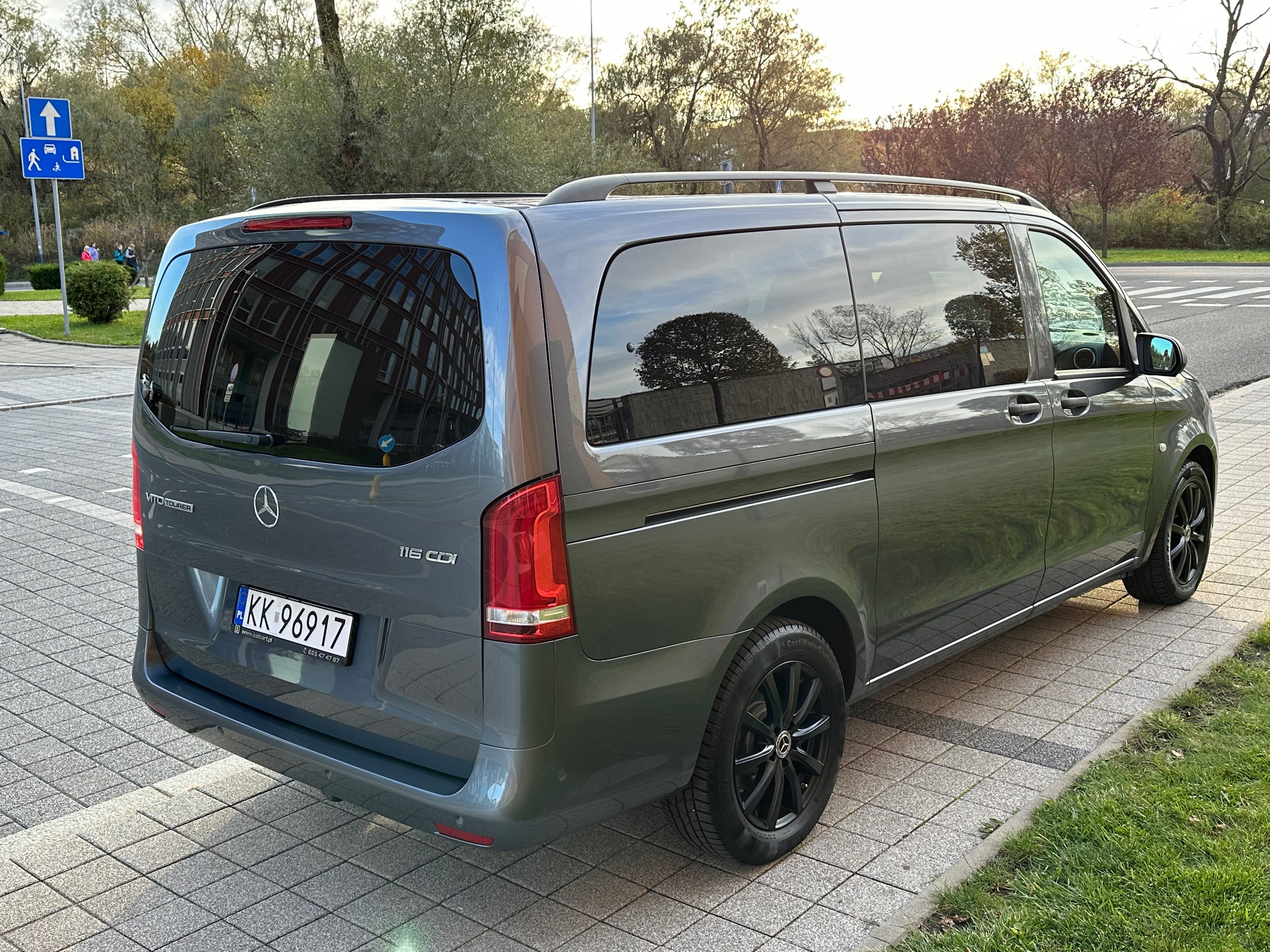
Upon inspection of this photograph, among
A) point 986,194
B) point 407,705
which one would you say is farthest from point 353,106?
point 407,705

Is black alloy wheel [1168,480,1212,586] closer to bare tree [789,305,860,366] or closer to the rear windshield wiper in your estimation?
bare tree [789,305,860,366]

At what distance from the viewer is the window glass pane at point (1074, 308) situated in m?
4.65

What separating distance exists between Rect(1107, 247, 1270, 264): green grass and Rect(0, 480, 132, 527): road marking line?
40.2m

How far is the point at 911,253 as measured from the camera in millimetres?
3969

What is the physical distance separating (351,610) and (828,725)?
1541 millimetres

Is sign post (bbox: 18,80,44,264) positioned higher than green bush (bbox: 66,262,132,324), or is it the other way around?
sign post (bbox: 18,80,44,264)

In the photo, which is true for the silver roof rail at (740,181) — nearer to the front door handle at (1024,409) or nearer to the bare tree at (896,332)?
the bare tree at (896,332)

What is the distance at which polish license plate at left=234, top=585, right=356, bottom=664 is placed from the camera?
302cm

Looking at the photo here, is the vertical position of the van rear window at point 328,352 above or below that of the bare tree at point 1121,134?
below

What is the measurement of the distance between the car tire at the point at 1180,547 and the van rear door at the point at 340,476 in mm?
3924

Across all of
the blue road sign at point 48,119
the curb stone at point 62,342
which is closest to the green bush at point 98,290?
the curb stone at point 62,342

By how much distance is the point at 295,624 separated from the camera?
313 cm

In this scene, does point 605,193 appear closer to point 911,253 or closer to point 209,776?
point 911,253

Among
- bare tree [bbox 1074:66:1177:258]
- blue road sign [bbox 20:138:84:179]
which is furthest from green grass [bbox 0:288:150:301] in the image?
bare tree [bbox 1074:66:1177:258]
